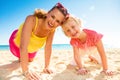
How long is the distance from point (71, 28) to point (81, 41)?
0.67 metres

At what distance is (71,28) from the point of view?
360 centimetres

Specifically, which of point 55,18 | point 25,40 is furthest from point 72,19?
point 25,40

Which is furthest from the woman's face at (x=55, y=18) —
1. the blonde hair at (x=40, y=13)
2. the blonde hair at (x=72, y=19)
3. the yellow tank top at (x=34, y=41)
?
the yellow tank top at (x=34, y=41)

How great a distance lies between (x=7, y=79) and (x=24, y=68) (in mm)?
371

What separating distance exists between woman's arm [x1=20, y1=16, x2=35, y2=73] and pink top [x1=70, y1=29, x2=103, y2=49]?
1.03 metres

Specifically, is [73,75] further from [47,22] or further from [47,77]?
[47,22]

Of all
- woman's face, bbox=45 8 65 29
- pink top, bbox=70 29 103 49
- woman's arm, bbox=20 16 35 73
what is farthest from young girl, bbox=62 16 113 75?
woman's arm, bbox=20 16 35 73

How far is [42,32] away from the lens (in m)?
4.04

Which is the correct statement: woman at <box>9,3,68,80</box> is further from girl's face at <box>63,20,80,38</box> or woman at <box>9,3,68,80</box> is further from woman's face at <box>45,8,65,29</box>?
girl's face at <box>63,20,80,38</box>

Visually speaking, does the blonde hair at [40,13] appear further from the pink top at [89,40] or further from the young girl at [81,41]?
the pink top at [89,40]

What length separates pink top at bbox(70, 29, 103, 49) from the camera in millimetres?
3971

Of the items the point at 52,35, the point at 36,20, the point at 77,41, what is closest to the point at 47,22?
the point at 36,20

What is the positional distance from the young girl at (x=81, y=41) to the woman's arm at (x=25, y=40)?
0.63 meters

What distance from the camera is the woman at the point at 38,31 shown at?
3.17m
